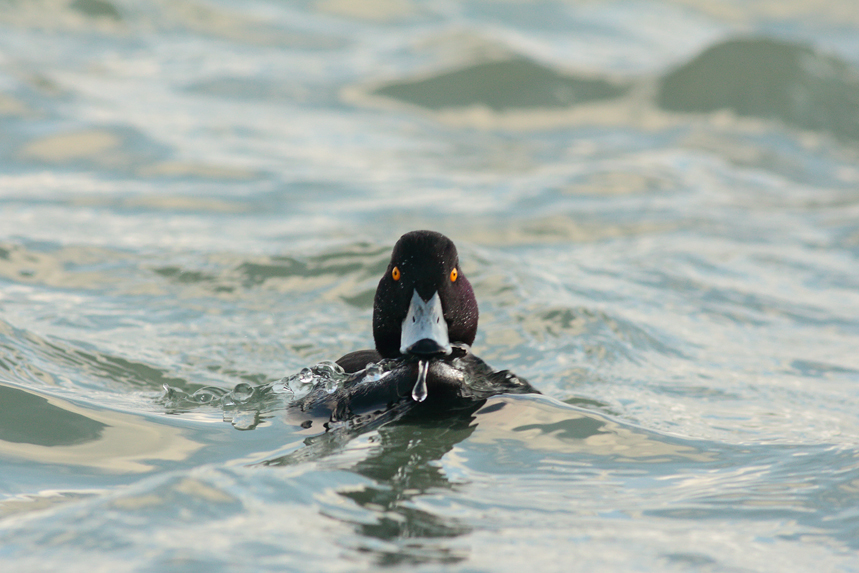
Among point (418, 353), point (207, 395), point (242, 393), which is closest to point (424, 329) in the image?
point (418, 353)

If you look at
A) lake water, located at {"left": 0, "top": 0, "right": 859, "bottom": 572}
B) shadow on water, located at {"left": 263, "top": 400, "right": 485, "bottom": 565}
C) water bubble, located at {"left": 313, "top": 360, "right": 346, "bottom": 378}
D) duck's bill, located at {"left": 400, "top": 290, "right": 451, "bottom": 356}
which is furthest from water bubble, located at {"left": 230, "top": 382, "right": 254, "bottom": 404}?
duck's bill, located at {"left": 400, "top": 290, "right": 451, "bottom": 356}

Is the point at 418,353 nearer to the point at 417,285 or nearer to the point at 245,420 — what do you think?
the point at 417,285

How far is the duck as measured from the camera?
4.98 m

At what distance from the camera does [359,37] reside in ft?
58.4

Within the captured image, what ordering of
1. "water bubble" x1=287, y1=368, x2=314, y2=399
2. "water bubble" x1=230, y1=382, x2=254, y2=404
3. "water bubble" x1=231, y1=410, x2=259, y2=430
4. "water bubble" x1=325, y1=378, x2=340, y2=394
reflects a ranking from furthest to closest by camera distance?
"water bubble" x1=230, y1=382, x2=254, y2=404 < "water bubble" x1=287, y1=368, x2=314, y2=399 < "water bubble" x1=325, y1=378, x2=340, y2=394 < "water bubble" x1=231, y1=410, x2=259, y2=430

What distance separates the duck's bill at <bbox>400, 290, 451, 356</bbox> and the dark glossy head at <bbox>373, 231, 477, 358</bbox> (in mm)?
40

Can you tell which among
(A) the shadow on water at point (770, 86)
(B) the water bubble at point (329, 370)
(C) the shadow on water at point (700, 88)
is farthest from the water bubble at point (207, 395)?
(A) the shadow on water at point (770, 86)

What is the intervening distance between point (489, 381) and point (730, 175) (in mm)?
8241

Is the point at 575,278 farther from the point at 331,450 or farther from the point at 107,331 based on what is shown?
the point at 331,450

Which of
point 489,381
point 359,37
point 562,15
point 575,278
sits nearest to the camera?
point 489,381

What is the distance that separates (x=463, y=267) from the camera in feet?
28.7

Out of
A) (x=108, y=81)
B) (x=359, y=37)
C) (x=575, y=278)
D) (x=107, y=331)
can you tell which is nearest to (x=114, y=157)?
(x=108, y=81)

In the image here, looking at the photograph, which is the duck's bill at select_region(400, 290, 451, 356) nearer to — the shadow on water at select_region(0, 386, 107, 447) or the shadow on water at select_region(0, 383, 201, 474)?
the shadow on water at select_region(0, 383, 201, 474)

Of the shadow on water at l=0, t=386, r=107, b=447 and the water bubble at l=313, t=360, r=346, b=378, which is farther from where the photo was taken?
the water bubble at l=313, t=360, r=346, b=378
